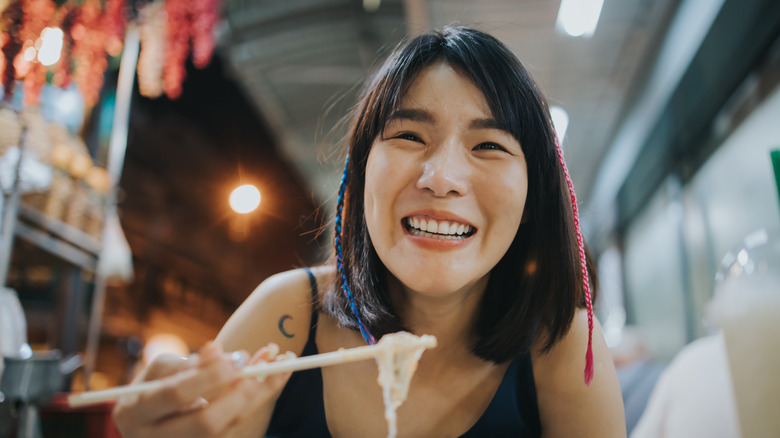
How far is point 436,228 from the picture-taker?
0.93 meters

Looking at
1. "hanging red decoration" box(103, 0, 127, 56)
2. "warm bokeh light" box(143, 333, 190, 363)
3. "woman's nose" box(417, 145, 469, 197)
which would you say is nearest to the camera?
"woman's nose" box(417, 145, 469, 197)

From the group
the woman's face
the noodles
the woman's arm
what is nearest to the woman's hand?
the woman's arm

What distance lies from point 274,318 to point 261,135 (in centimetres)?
319

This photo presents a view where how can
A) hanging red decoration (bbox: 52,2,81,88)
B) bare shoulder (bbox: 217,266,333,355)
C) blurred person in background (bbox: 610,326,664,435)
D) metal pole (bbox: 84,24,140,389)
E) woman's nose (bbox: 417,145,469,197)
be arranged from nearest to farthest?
woman's nose (bbox: 417,145,469,197), bare shoulder (bbox: 217,266,333,355), hanging red decoration (bbox: 52,2,81,88), blurred person in background (bbox: 610,326,664,435), metal pole (bbox: 84,24,140,389)

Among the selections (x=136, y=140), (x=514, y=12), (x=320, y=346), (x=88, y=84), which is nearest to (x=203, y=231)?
(x=136, y=140)

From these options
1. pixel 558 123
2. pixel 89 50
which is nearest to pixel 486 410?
pixel 558 123

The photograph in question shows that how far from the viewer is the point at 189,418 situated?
2.32ft

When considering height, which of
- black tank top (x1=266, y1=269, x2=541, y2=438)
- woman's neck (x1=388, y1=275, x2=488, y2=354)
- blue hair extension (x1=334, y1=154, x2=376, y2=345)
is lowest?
black tank top (x1=266, y1=269, x2=541, y2=438)

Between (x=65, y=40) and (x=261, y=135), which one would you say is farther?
(x=261, y=135)

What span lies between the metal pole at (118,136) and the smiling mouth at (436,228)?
3.06 m

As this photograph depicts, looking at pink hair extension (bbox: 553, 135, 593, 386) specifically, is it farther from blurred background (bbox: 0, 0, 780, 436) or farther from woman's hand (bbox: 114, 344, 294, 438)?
woman's hand (bbox: 114, 344, 294, 438)

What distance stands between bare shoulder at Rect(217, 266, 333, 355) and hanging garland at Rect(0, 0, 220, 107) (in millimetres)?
1119

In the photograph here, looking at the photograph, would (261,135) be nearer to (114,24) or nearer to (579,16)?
(114,24)

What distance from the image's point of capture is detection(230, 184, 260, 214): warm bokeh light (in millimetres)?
2502
